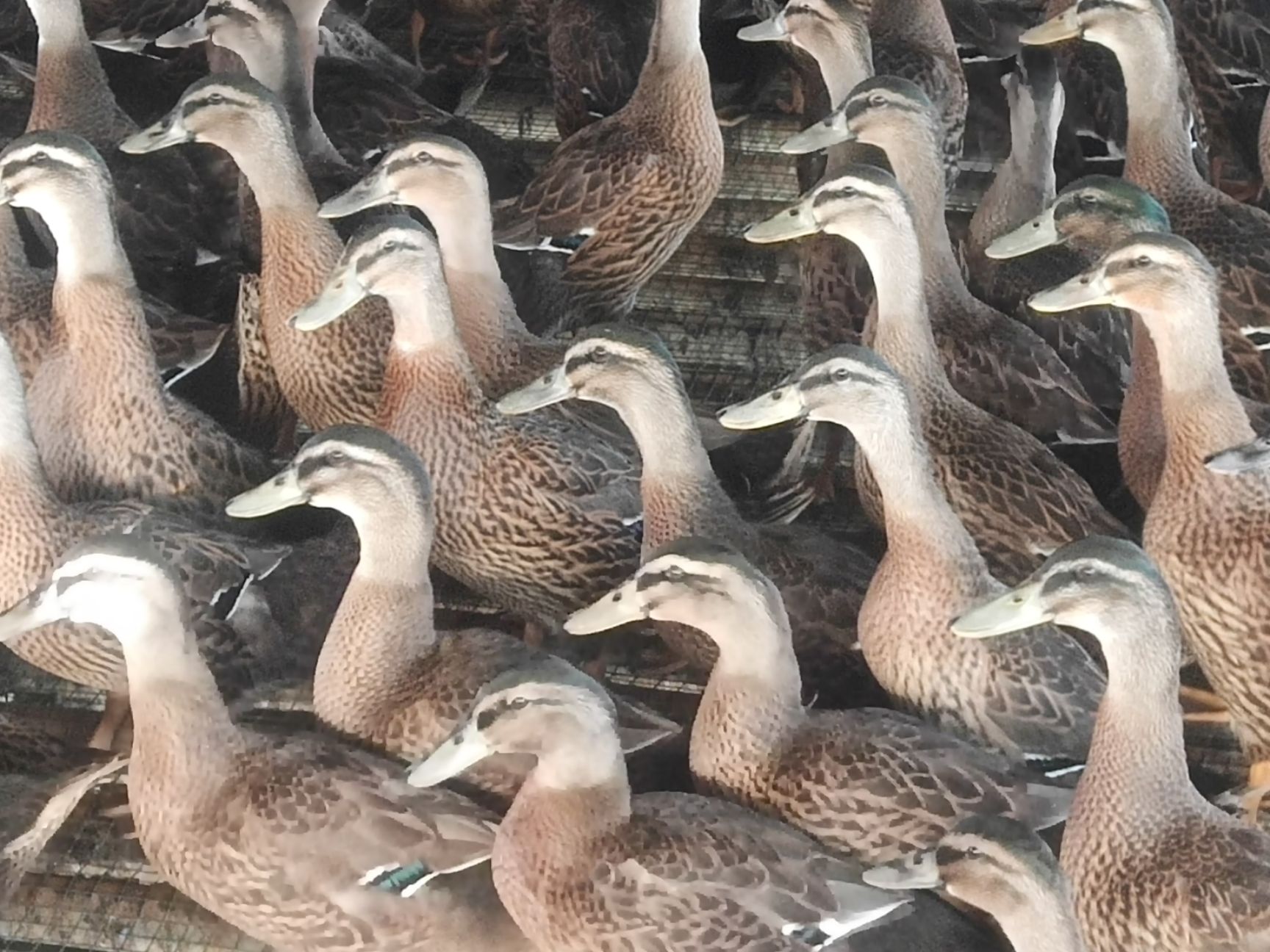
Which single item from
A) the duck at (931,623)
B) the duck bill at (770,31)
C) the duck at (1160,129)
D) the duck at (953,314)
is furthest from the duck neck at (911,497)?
the duck bill at (770,31)

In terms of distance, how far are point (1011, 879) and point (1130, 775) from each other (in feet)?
1.29

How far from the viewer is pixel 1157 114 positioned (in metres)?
4.22

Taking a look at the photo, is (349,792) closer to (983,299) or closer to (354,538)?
(354,538)

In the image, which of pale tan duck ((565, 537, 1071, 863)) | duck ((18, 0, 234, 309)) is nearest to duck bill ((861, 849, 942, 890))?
pale tan duck ((565, 537, 1071, 863))

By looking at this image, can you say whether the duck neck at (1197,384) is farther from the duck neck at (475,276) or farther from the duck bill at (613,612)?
the duck neck at (475,276)

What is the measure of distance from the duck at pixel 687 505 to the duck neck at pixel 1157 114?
1.35m

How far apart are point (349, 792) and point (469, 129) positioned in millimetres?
2092

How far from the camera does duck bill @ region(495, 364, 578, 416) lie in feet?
11.6

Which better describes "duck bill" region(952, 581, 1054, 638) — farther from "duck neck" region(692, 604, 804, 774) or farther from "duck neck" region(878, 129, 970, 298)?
"duck neck" region(878, 129, 970, 298)

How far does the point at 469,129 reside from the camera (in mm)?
4566

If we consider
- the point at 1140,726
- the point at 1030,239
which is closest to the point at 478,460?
the point at 1030,239

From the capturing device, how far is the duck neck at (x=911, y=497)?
326 cm

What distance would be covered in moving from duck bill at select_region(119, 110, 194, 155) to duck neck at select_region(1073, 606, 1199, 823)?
2.29m

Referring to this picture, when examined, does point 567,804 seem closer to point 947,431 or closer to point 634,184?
point 947,431
